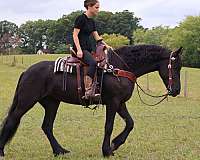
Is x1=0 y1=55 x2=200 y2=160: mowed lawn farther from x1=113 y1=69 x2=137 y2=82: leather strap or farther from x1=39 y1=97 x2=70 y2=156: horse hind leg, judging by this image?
x1=113 y1=69 x2=137 y2=82: leather strap

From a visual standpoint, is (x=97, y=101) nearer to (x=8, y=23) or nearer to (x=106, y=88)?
(x=106, y=88)

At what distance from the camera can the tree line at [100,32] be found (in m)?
102

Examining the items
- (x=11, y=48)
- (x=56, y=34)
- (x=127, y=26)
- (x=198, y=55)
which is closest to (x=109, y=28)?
(x=127, y=26)

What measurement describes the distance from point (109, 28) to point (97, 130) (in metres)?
114

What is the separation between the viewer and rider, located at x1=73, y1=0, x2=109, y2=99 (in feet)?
25.0

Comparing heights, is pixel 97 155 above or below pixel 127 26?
below

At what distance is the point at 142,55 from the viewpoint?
7.99 meters

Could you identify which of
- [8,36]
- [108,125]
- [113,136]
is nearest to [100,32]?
[8,36]

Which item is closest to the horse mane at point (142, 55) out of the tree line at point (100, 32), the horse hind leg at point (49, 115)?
the horse hind leg at point (49, 115)

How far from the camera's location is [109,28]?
124438 mm

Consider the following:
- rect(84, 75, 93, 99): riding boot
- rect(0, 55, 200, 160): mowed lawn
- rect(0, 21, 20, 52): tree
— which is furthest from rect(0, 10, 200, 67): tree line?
rect(84, 75, 93, 99): riding boot

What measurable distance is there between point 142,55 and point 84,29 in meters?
1.23

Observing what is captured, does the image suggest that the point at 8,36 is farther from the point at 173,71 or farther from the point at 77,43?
the point at 173,71

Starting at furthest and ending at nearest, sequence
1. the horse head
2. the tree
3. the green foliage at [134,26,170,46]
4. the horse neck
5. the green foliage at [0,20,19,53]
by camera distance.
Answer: the tree < the green foliage at [0,20,19,53] < the green foliage at [134,26,170,46] < the horse neck < the horse head
